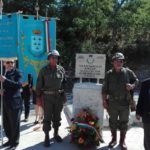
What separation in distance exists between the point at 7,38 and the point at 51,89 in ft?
4.27

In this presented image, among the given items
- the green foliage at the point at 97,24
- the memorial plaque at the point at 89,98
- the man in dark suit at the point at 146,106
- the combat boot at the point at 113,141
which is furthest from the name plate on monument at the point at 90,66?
the green foliage at the point at 97,24

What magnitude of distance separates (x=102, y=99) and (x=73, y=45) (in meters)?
15.9

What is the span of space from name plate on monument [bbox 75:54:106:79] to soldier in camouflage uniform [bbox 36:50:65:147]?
53 centimetres

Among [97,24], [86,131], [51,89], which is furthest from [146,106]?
[97,24]

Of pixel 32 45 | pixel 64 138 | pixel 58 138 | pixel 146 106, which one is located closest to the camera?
pixel 146 106

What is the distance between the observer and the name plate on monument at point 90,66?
7340 millimetres

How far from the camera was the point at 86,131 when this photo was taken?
6816mm

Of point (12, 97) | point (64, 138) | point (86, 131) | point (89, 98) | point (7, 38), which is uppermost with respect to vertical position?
point (7, 38)

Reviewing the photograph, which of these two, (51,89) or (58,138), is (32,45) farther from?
(58,138)

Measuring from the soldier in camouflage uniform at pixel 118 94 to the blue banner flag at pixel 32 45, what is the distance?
272 centimetres

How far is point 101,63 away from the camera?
7.33m

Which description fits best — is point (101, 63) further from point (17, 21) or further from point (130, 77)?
point (17, 21)

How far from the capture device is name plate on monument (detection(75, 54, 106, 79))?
24.1 ft

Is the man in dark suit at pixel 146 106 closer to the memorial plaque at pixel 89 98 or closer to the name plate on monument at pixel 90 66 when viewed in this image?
the memorial plaque at pixel 89 98
